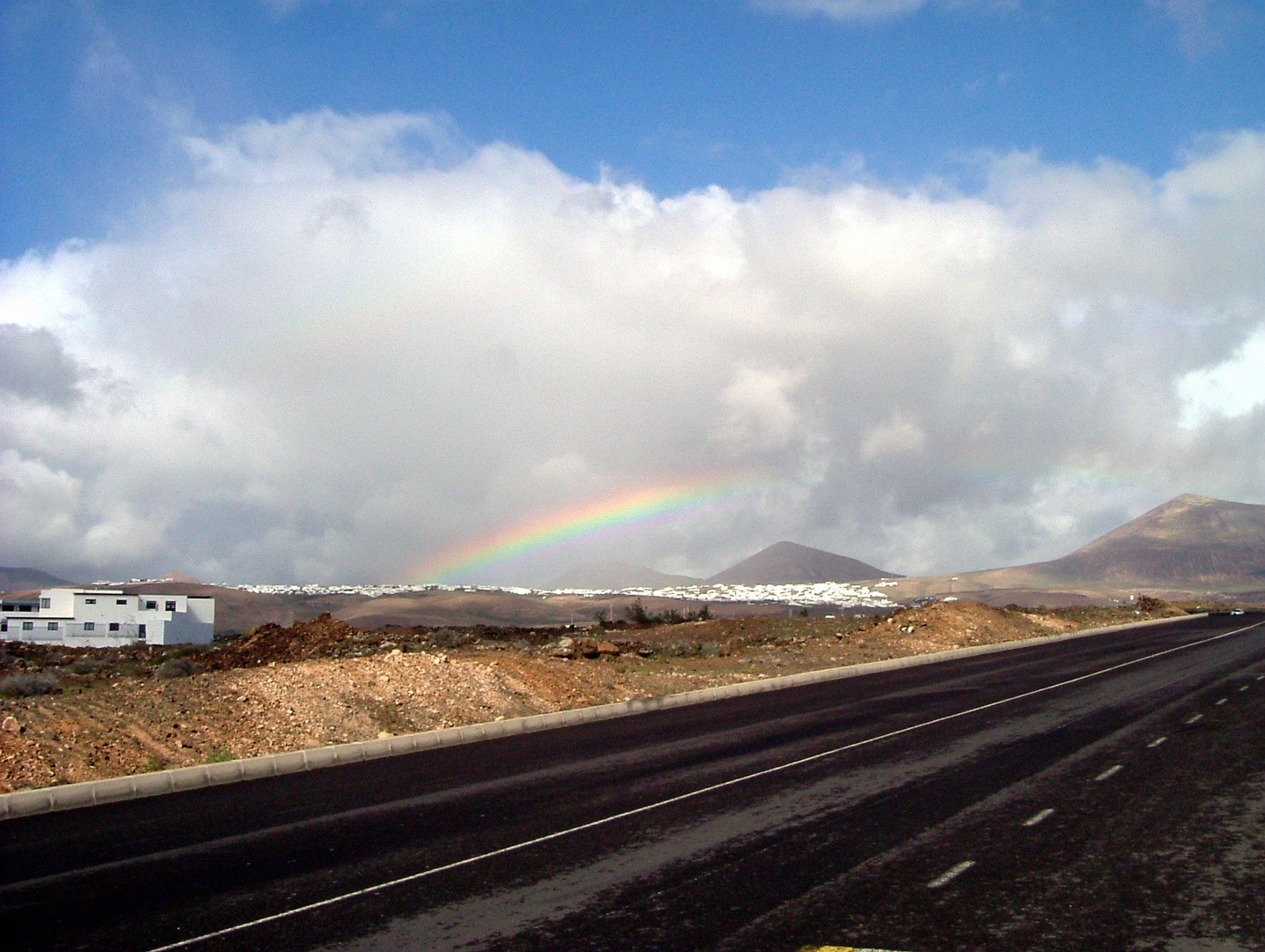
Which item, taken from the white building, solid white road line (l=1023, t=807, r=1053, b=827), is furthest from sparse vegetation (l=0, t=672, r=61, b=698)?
the white building

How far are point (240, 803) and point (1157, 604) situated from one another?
→ 8469 cm

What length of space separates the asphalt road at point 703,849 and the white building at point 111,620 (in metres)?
75.5

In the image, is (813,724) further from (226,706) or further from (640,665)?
(640,665)

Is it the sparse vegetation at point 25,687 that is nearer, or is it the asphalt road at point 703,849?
the asphalt road at point 703,849

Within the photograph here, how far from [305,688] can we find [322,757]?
4.05 m

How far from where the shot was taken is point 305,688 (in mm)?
19719

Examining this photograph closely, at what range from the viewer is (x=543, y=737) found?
18.1 meters

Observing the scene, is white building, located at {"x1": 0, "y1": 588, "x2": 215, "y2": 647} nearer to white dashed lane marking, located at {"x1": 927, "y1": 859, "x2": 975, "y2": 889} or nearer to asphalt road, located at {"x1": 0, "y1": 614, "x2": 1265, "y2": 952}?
asphalt road, located at {"x1": 0, "y1": 614, "x2": 1265, "y2": 952}

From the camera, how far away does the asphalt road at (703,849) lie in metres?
6.73

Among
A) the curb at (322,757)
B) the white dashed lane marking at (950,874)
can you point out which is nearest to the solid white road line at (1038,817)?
the white dashed lane marking at (950,874)

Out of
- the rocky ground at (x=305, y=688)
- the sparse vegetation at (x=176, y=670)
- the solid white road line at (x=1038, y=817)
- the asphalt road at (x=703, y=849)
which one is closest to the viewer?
the asphalt road at (x=703, y=849)

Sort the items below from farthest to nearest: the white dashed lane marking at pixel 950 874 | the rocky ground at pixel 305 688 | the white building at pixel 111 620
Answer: the white building at pixel 111 620 < the rocky ground at pixel 305 688 < the white dashed lane marking at pixel 950 874

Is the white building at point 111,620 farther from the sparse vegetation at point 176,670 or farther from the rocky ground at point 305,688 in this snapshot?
the sparse vegetation at point 176,670

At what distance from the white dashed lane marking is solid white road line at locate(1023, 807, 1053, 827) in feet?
5.35
